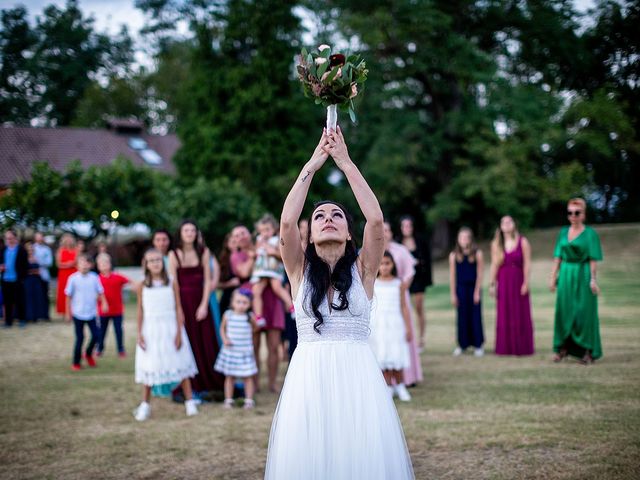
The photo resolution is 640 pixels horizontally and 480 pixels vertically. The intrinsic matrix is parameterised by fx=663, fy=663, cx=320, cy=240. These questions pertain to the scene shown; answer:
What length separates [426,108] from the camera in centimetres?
3378

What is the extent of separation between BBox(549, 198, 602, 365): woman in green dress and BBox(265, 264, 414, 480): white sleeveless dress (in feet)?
22.4

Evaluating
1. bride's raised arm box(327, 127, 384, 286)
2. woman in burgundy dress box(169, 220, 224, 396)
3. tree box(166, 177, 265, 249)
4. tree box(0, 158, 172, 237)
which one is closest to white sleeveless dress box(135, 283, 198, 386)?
woman in burgundy dress box(169, 220, 224, 396)

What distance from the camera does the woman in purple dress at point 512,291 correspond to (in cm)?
1120

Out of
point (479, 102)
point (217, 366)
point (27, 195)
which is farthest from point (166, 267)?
point (479, 102)

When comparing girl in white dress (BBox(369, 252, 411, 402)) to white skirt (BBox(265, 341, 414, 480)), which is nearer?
white skirt (BBox(265, 341, 414, 480))

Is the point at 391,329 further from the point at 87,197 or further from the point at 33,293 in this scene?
the point at 87,197

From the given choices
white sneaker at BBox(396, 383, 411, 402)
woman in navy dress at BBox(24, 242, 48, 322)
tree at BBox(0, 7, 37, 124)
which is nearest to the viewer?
white sneaker at BBox(396, 383, 411, 402)

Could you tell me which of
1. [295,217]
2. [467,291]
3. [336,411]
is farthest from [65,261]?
[336,411]

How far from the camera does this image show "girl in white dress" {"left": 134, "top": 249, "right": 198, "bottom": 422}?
7.48 metres

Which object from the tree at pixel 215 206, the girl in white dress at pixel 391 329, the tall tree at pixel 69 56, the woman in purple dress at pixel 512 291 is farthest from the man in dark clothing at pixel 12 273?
the tall tree at pixel 69 56

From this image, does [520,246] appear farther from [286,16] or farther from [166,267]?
[286,16]

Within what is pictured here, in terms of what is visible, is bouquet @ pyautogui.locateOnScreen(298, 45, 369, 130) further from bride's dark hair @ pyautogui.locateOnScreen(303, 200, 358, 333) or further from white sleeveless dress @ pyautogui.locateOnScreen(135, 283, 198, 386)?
white sleeveless dress @ pyautogui.locateOnScreen(135, 283, 198, 386)

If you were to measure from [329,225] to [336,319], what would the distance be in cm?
58

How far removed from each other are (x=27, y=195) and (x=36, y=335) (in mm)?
8805
